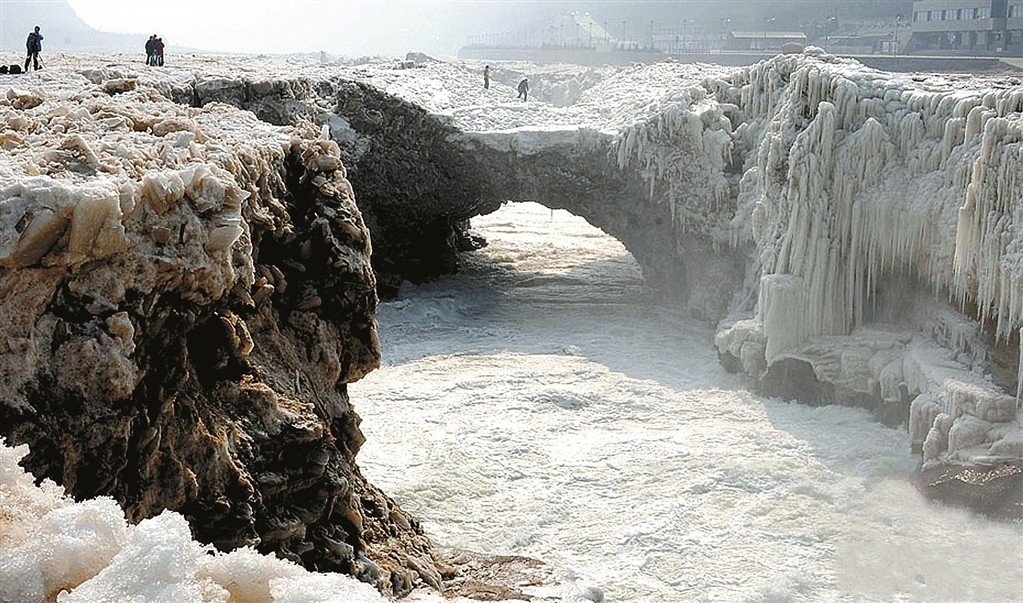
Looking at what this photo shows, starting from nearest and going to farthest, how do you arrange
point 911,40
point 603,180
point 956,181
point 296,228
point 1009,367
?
point 296,228 < point 1009,367 < point 956,181 < point 603,180 < point 911,40

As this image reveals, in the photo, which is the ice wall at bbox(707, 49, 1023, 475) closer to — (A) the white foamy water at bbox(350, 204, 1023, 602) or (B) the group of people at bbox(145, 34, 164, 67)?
(A) the white foamy water at bbox(350, 204, 1023, 602)

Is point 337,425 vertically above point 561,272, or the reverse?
point 337,425

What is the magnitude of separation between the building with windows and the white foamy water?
2703 centimetres

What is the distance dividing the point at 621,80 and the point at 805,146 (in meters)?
12.2

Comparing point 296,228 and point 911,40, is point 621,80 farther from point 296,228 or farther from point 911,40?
point 911,40

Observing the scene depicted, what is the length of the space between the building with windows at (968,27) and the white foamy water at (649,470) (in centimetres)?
2703

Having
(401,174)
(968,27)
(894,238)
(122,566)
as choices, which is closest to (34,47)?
(401,174)

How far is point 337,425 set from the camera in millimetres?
9727

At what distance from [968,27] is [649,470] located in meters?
36.1

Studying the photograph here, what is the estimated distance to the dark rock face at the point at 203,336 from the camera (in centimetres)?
564

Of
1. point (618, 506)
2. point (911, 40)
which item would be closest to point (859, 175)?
point (618, 506)

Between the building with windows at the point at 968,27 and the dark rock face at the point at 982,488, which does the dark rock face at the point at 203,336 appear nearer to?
the dark rock face at the point at 982,488

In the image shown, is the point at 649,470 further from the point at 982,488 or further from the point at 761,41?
the point at 761,41

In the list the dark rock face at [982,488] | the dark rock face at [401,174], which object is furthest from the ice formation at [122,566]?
the dark rock face at [401,174]
